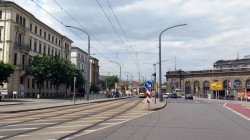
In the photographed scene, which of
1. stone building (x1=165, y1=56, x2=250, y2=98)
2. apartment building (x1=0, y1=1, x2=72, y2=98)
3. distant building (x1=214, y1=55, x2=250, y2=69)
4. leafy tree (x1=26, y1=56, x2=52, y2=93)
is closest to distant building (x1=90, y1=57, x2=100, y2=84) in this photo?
stone building (x1=165, y1=56, x2=250, y2=98)

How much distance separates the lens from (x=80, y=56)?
112 m

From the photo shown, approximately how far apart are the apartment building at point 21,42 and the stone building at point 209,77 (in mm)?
57190

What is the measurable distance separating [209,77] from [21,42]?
245ft

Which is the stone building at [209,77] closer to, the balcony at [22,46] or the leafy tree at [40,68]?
the leafy tree at [40,68]

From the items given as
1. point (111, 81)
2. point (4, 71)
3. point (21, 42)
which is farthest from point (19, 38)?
point (111, 81)

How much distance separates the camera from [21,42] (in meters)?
62.4

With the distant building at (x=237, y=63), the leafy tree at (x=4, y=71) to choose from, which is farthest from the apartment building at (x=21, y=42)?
the distant building at (x=237, y=63)

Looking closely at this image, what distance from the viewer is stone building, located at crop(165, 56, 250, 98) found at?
4299 inches

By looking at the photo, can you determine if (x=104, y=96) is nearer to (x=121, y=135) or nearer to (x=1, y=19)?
(x=1, y=19)

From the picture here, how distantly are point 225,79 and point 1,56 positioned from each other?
79.4 metres

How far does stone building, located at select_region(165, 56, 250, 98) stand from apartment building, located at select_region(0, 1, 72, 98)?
57.2 m

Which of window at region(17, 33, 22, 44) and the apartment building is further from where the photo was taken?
window at region(17, 33, 22, 44)

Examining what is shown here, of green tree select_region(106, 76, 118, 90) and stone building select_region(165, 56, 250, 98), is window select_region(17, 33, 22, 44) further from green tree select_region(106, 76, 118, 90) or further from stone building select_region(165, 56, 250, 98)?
green tree select_region(106, 76, 118, 90)

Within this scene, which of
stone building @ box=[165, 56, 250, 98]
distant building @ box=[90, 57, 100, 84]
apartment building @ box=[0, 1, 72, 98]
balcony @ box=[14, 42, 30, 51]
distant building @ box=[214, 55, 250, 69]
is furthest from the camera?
distant building @ box=[90, 57, 100, 84]
